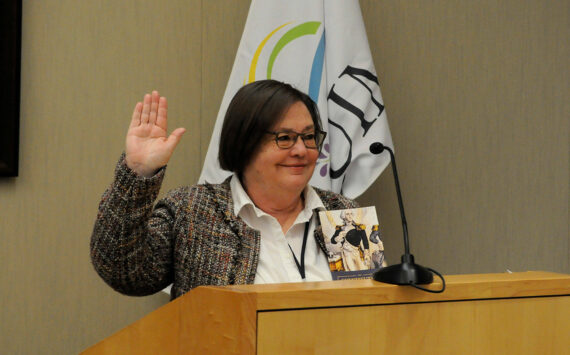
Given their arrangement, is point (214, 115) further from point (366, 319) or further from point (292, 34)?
point (366, 319)

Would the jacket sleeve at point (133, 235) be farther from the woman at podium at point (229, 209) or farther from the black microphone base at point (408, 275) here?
the black microphone base at point (408, 275)

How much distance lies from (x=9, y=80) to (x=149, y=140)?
128 centimetres

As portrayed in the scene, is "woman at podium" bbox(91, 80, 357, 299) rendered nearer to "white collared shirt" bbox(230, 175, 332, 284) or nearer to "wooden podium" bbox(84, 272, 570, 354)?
"white collared shirt" bbox(230, 175, 332, 284)

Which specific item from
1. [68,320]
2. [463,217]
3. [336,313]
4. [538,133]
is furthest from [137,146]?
[538,133]

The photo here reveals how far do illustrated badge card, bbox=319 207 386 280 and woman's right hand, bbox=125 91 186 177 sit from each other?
0.44 meters

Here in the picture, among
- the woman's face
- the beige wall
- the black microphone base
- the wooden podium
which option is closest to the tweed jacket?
the woman's face

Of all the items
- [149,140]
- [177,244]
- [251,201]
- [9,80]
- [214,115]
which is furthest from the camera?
[214,115]

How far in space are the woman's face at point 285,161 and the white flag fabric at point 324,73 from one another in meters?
0.63

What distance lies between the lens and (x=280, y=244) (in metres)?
1.81

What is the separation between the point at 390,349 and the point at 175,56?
209 centimetres

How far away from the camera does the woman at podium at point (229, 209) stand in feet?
4.98

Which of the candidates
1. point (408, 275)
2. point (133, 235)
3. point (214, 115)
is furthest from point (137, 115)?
point (214, 115)

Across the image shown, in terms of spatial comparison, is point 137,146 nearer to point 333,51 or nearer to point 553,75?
point 333,51

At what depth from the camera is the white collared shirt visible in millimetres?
1732
